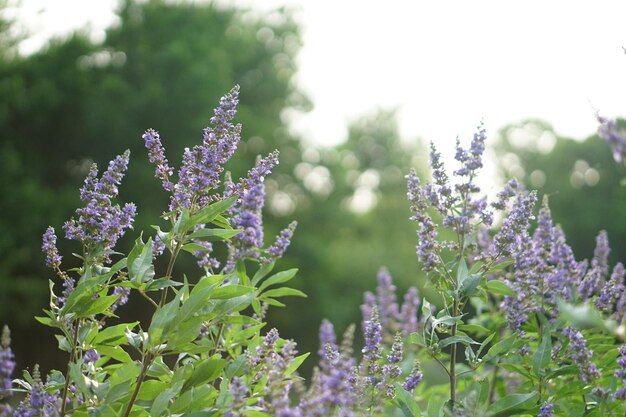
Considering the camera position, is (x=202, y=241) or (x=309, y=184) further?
(x=309, y=184)

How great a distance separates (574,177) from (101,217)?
3746cm

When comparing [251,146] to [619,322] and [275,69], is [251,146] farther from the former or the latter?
[619,322]

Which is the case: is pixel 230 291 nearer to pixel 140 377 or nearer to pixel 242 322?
pixel 242 322

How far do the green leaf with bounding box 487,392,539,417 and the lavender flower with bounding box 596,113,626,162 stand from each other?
1266 millimetres

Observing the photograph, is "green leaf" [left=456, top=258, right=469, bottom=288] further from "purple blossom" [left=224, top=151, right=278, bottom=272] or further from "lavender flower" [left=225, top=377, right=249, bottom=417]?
"lavender flower" [left=225, top=377, right=249, bottom=417]

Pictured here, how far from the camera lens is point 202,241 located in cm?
393

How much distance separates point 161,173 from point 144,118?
22524 millimetres

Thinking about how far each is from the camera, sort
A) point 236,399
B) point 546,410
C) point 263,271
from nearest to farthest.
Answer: point 236,399
point 546,410
point 263,271

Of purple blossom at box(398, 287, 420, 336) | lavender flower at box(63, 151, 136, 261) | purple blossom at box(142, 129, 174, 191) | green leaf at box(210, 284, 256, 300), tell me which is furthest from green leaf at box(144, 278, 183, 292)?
purple blossom at box(398, 287, 420, 336)

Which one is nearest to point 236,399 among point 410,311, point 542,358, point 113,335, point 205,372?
point 205,372

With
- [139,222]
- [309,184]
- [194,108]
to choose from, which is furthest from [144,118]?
[309,184]

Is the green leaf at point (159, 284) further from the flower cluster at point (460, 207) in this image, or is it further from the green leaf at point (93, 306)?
the flower cluster at point (460, 207)

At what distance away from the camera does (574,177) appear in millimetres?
37938

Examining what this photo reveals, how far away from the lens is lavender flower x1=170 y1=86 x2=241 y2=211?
135 inches
